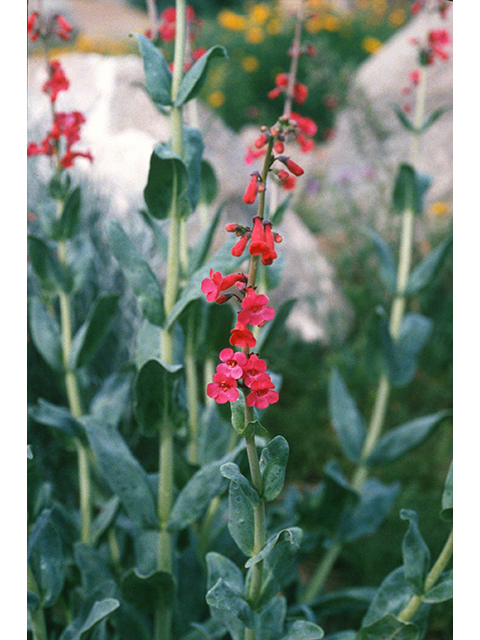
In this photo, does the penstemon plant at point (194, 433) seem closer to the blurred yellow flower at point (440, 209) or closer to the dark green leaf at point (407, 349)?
the dark green leaf at point (407, 349)

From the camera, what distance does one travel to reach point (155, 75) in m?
1.10

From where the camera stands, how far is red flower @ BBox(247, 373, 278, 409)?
74 cm

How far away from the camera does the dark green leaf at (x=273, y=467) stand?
2.85 ft

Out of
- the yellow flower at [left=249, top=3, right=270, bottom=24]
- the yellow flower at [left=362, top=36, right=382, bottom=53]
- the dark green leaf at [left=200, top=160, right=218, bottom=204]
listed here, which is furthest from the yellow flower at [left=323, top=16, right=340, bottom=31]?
the dark green leaf at [left=200, top=160, right=218, bottom=204]

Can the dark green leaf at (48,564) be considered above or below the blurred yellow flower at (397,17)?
below

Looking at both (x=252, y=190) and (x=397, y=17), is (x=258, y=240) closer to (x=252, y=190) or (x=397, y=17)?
Answer: (x=252, y=190)

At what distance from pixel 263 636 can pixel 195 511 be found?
0.80 ft

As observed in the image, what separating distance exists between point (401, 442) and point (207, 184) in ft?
2.92

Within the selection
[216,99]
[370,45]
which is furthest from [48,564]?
[370,45]

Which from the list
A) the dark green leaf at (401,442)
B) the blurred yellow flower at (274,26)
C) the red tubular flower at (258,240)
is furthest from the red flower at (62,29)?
the blurred yellow flower at (274,26)
